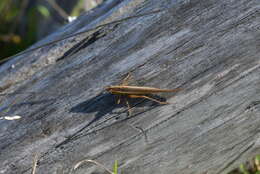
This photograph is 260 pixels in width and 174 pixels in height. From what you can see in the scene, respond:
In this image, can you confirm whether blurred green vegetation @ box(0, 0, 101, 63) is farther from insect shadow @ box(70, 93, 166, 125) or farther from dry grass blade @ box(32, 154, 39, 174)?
dry grass blade @ box(32, 154, 39, 174)

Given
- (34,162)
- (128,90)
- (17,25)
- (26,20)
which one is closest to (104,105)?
(128,90)

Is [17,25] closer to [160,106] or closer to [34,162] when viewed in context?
[34,162]

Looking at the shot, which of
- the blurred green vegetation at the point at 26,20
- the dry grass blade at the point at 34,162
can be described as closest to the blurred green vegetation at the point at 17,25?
the blurred green vegetation at the point at 26,20

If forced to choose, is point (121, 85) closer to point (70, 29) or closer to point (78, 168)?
point (78, 168)

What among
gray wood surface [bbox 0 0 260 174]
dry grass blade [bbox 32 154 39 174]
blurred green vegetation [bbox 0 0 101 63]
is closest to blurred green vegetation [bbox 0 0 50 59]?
blurred green vegetation [bbox 0 0 101 63]

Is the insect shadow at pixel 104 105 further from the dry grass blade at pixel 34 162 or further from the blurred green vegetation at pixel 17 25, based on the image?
the blurred green vegetation at pixel 17 25

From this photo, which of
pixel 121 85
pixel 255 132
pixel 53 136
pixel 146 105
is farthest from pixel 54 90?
pixel 255 132

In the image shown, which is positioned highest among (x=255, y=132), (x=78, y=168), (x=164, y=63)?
(x=164, y=63)
